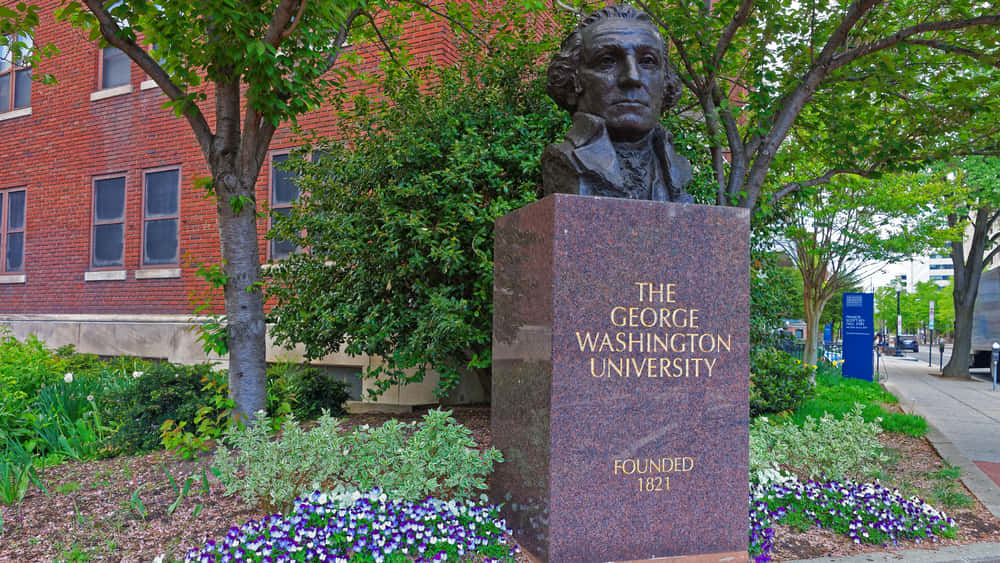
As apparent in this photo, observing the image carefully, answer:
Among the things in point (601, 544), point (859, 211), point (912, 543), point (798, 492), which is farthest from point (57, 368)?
point (859, 211)

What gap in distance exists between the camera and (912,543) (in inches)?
192

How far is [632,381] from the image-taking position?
13.9ft

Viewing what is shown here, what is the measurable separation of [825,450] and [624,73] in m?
3.75

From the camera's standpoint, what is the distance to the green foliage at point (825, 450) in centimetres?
595

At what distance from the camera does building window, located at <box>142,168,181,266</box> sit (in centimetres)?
1442

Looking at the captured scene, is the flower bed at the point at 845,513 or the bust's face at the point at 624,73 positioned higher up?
the bust's face at the point at 624,73

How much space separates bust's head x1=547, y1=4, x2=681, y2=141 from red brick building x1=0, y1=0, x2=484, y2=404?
845cm

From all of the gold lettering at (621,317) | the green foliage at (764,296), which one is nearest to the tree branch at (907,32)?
the green foliage at (764,296)

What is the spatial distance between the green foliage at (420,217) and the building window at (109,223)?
825cm

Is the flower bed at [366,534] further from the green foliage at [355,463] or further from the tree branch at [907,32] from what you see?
the tree branch at [907,32]

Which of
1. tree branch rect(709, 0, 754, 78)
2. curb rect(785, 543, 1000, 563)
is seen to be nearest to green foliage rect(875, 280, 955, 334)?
tree branch rect(709, 0, 754, 78)

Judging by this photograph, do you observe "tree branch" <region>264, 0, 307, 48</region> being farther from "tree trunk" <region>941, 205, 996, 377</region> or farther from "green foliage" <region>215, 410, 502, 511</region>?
"tree trunk" <region>941, 205, 996, 377</region>

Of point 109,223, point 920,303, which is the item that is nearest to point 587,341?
point 109,223

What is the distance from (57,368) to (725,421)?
918cm
